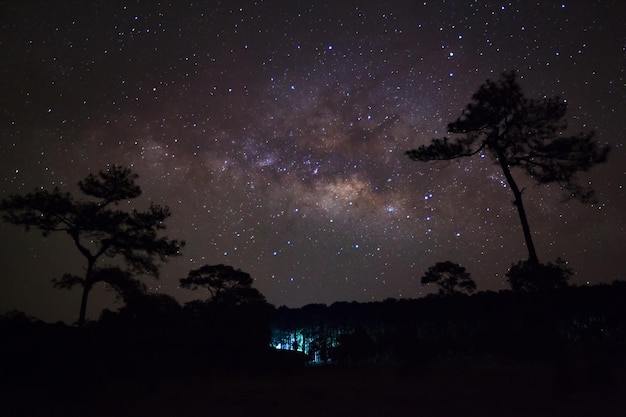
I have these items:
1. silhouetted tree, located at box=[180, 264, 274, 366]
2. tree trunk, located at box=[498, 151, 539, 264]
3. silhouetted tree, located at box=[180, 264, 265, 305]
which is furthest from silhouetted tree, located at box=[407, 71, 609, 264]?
silhouetted tree, located at box=[180, 264, 265, 305]

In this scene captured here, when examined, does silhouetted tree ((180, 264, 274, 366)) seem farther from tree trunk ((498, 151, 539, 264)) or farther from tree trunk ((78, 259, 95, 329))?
tree trunk ((498, 151, 539, 264))

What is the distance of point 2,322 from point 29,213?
592 centimetres

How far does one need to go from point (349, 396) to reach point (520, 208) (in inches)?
419

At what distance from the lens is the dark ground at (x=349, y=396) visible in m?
11.9

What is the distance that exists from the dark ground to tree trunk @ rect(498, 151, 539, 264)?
169 inches

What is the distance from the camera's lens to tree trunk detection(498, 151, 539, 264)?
17219mm

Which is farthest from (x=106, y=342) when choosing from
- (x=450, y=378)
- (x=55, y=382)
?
(x=450, y=378)

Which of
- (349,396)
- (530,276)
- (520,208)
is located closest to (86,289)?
(349,396)

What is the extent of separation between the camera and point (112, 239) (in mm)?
24203

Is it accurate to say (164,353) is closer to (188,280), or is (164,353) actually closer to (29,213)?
(29,213)

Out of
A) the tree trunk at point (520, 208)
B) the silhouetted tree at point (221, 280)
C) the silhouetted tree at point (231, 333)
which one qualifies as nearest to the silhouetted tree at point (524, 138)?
the tree trunk at point (520, 208)

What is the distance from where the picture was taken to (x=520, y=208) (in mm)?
17906

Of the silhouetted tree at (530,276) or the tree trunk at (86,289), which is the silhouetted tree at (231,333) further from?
the silhouetted tree at (530,276)

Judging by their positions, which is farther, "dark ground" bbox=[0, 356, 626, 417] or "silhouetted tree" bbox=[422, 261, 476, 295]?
"silhouetted tree" bbox=[422, 261, 476, 295]
